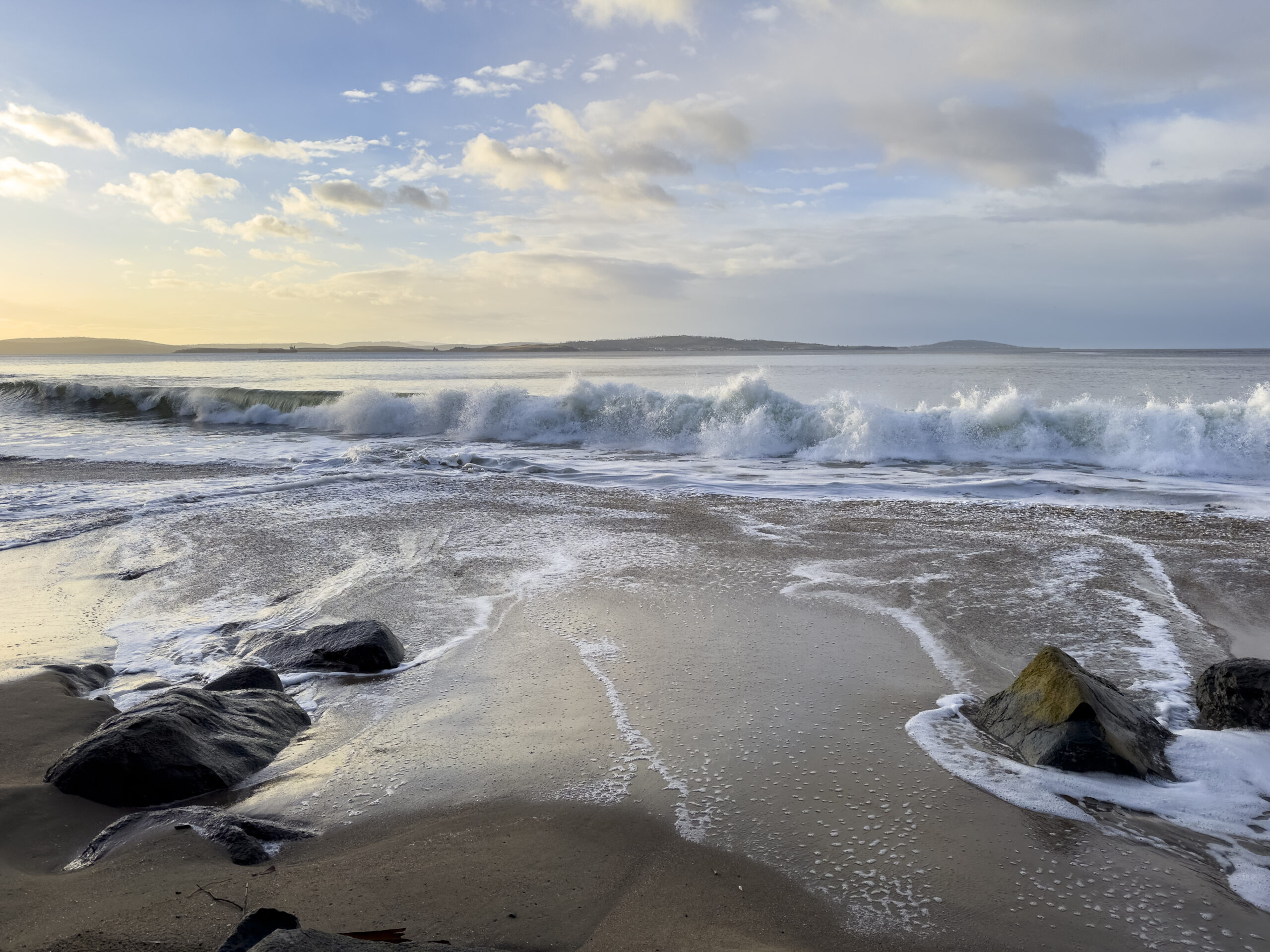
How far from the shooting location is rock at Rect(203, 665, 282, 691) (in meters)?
4.12

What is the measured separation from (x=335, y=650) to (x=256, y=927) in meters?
2.84

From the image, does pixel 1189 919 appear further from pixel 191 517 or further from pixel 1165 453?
pixel 1165 453

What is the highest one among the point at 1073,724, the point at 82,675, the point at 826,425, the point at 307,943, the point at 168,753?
the point at 826,425

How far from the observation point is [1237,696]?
149 inches

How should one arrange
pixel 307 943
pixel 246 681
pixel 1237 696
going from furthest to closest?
pixel 246 681
pixel 1237 696
pixel 307 943

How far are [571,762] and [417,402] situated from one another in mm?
19719

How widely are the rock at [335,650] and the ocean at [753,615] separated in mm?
129

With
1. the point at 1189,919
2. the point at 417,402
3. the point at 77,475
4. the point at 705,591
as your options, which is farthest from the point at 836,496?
the point at 417,402

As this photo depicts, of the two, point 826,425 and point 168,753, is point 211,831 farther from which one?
point 826,425

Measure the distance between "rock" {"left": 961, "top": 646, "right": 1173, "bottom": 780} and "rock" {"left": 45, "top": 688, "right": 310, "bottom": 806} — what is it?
3.47 meters

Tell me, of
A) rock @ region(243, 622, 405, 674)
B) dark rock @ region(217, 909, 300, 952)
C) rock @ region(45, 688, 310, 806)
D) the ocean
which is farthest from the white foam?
rock @ region(45, 688, 310, 806)

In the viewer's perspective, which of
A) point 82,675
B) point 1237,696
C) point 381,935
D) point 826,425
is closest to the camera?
point 381,935

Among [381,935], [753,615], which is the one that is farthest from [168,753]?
[753,615]

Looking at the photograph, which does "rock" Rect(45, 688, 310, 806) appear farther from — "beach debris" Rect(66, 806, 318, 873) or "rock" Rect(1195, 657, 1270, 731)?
"rock" Rect(1195, 657, 1270, 731)
